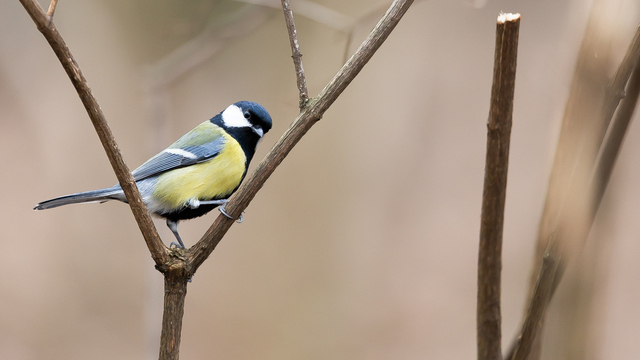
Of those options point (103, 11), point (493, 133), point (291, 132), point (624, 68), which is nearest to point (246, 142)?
point (291, 132)

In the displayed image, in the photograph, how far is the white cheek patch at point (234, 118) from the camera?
1837 mm

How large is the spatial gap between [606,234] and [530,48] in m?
2.74

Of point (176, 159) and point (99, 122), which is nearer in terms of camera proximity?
point (99, 122)

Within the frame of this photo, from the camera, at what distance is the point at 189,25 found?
2303 millimetres

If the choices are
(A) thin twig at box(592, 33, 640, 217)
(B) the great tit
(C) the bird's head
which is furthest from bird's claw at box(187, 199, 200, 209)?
(A) thin twig at box(592, 33, 640, 217)

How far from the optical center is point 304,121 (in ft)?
3.61

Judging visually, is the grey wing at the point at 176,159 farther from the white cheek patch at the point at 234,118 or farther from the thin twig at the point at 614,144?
the thin twig at the point at 614,144

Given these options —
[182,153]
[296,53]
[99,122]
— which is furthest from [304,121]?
[182,153]

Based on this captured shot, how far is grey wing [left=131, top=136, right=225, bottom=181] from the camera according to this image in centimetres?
172

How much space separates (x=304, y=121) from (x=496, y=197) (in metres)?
0.62

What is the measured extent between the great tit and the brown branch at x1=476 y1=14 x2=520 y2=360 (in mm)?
1152

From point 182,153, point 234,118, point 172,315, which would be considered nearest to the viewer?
point 172,315

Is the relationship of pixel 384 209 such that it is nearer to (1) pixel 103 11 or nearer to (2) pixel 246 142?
(2) pixel 246 142

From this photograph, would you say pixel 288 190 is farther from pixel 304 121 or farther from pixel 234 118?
pixel 304 121
